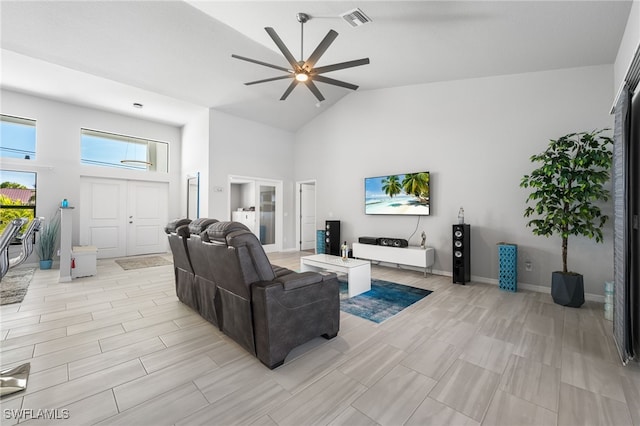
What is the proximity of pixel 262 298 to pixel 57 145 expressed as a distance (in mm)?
7042

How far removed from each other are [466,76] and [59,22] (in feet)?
20.2

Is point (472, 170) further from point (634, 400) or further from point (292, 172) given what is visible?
point (292, 172)

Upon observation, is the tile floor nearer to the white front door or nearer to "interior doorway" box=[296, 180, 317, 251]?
the white front door

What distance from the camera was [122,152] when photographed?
22.8 feet

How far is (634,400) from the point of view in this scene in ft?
5.67

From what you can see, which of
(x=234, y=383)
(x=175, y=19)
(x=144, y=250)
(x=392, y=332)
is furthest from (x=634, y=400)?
(x=144, y=250)

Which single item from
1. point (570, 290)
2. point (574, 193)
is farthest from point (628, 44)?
point (570, 290)

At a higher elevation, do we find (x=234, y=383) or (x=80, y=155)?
(x=80, y=155)

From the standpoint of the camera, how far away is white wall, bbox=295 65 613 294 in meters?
3.81

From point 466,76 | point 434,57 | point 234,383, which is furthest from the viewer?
point 466,76

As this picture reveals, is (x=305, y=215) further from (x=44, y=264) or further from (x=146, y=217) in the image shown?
(x=44, y=264)

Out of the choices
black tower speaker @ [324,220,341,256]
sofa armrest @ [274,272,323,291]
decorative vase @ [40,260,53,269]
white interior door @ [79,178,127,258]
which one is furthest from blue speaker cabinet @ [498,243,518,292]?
decorative vase @ [40,260,53,269]

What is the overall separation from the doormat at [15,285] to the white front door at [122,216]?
144 cm

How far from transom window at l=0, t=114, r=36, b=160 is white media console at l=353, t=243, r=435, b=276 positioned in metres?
7.30
